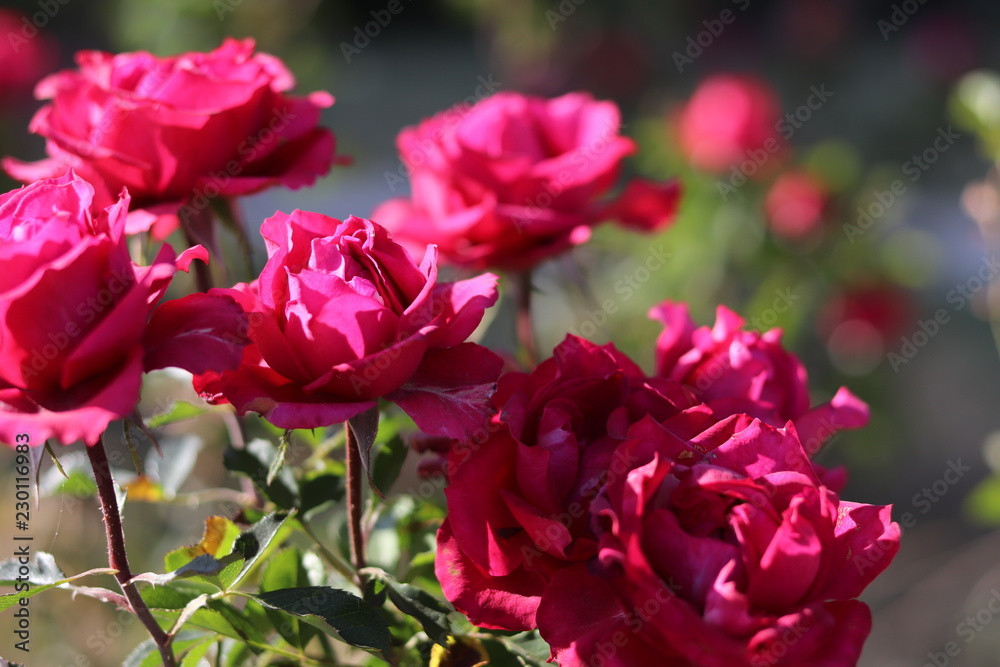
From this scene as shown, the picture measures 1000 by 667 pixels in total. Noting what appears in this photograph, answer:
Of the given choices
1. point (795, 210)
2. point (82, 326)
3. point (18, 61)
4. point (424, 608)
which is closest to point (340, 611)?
point (424, 608)

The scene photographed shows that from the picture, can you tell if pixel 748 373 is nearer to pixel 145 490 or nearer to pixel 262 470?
pixel 262 470

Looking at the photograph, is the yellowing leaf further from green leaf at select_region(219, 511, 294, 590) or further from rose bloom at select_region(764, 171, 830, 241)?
rose bloom at select_region(764, 171, 830, 241)

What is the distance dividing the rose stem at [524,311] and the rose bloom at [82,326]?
0.32 metres

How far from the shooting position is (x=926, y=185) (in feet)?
8.34

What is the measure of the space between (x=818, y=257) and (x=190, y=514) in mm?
1068

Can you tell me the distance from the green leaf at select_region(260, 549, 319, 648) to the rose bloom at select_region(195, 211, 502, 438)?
0.12 m

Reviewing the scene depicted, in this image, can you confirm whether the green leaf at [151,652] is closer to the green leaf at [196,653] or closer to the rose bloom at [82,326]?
the green leaf at [196,653]

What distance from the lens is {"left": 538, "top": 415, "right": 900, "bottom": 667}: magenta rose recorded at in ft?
0.94

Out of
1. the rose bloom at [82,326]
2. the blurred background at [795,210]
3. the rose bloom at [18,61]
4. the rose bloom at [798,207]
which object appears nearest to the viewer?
the rose bloom at [82,326]

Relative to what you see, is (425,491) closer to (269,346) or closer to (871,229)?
(269,346)

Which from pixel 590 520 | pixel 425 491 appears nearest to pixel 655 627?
pixel 590 520

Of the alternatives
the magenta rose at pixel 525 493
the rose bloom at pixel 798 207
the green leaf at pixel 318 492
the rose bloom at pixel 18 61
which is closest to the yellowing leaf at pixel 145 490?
the green leaf at pixel 318 492

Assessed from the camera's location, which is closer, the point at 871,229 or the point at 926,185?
the point at 871,229

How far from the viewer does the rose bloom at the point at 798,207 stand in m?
1.39
